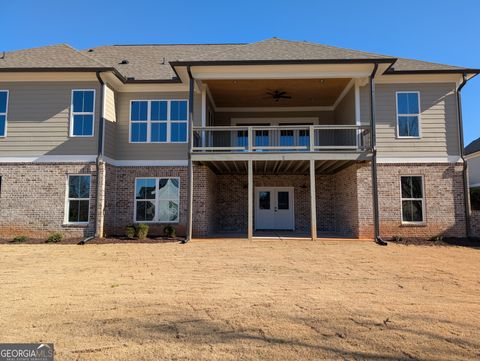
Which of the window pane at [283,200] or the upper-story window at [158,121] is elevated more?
the upper-story window at [158,121]

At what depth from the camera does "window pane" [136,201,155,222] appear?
45.5 ft

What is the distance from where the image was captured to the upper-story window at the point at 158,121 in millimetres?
14133

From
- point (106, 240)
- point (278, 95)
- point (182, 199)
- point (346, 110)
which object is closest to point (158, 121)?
point (182, 199)

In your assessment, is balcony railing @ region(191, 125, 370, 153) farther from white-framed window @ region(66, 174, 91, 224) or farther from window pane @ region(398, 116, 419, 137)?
white-framed window @ region(66, 174, 91, 224)

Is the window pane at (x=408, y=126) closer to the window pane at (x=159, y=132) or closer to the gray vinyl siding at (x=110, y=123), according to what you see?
the window pane at (x=159, y=132)

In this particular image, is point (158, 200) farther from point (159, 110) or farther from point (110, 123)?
point (159, 110)

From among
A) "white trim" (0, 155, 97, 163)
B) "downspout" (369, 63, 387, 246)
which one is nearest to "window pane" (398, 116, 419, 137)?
"downspout" (369, 63, 387, 246)

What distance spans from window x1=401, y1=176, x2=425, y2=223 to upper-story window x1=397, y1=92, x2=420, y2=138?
180 centimetres

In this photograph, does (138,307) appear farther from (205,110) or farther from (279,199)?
(279,199)

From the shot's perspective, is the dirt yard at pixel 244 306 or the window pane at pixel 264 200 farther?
the window pane at pixel 264 200

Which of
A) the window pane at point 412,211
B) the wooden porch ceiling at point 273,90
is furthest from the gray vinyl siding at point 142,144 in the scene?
the window pane at point 412,211

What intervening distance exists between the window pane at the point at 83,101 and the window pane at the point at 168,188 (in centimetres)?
370

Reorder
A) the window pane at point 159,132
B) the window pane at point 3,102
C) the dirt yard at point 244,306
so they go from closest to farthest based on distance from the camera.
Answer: the dirt yard at point 244,306 → the window pane at point 3,102 → the window pane at point 159,132

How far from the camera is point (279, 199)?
55.4 feet
